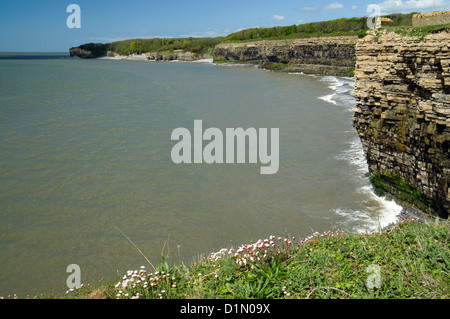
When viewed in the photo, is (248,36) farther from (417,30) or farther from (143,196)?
(417,30)

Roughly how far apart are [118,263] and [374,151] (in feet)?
28.8

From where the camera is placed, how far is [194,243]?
378 inches

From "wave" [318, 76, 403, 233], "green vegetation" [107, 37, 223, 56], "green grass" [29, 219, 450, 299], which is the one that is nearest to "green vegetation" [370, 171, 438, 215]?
"wave" [318, 76, 403, 233]

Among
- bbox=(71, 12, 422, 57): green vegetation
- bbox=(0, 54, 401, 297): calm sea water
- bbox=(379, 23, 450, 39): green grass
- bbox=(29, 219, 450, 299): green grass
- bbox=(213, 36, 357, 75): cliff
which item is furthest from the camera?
bbox=(71, 12, 422, 57): green vegetation

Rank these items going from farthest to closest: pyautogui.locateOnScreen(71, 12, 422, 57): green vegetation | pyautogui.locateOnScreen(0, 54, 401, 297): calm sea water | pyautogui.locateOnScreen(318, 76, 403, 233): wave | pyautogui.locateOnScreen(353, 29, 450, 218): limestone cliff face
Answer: pyautogui.locateOnScreen(71, 12, 422, 57): green vegetation, pyautogui.locateOnScreen(318, 76, 403, 233): wave, pyautogui.locateOnScreen(0, 54, 401, 297): calm sea water, pyautogui.locateOnScreen(353, 29, 450, 218): limestone cliff face

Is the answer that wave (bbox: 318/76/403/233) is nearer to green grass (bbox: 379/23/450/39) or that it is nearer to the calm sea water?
the calm sea water

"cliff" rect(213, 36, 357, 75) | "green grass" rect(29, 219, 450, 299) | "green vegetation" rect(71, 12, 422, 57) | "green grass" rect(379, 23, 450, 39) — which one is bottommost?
"green grass" rect(29, 219, 450, 299)

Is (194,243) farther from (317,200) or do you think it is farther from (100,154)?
(100,154)

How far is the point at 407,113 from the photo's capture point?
33.2ft

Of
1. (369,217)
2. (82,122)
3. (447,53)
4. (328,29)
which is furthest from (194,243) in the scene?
(328,29)

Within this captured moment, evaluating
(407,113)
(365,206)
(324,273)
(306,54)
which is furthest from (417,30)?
(306,54)

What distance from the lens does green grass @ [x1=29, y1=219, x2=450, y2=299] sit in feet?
15.3

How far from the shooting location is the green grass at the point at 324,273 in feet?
15.3

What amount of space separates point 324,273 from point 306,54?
77.3 meters
